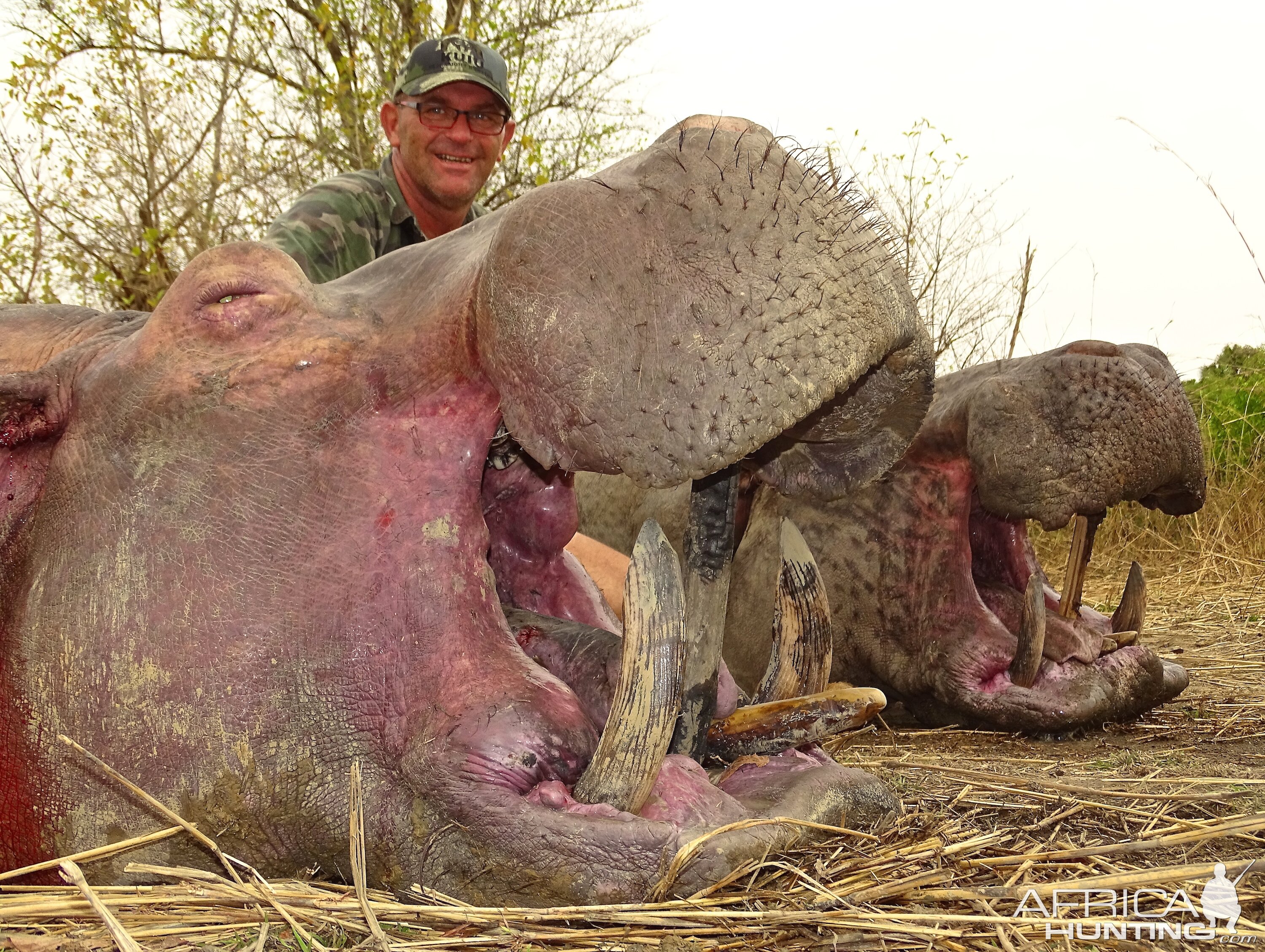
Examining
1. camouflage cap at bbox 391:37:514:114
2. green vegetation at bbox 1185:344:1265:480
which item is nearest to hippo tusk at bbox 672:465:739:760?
camouflage cap at bbox 391:37:514:114

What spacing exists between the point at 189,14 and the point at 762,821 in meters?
11.0

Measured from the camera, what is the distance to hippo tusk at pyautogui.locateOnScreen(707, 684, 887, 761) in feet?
5.30

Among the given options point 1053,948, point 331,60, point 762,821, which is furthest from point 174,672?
point 331,60

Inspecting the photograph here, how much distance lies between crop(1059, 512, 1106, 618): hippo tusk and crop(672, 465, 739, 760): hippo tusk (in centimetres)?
144

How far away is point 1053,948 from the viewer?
1.40m

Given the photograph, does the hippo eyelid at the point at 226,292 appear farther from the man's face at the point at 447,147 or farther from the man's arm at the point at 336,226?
the man's face at the point at 447,147

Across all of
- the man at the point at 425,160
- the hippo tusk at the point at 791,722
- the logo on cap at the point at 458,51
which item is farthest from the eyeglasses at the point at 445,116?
the hippo tusk at the point at 791,722

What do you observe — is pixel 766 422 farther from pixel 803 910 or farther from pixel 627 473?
pixel 803 910

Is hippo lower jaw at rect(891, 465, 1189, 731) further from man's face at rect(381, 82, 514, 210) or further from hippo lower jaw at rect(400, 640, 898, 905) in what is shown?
man's face at rect(381, 82, 514, 210)

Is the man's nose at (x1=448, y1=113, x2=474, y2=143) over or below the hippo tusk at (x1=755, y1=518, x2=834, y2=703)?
over

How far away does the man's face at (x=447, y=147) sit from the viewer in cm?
489

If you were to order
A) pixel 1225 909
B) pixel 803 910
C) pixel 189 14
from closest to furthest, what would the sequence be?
pixel 803 910, pixel 1225 909, pixel 189 14

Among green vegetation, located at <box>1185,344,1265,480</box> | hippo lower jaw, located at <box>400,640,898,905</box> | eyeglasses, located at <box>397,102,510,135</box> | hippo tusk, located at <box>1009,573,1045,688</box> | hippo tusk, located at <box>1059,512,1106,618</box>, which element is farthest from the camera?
green vegetation, located at <box>1185,344,1265,480</box>

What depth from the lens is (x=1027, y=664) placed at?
9.02 feet
